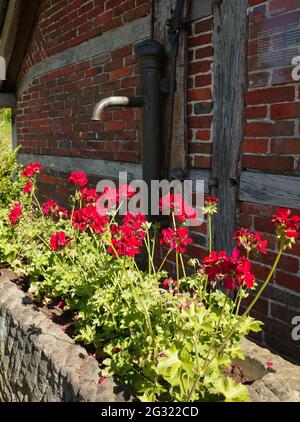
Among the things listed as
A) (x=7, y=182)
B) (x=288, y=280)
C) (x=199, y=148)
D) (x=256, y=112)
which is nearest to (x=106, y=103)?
(x=199, y=148)

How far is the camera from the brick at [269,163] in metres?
2.21

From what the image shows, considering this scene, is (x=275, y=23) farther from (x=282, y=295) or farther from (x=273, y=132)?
(x=282, y=295)

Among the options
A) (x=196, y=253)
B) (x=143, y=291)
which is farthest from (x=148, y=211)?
(x=143, y=291)

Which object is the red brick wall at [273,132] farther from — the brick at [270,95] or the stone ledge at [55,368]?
the stone ledge at [55,368]

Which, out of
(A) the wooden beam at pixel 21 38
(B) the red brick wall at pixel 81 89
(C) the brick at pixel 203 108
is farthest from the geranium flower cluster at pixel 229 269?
(A) the wooden beam at pixel 21 38

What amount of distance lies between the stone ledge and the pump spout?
45.8 inches

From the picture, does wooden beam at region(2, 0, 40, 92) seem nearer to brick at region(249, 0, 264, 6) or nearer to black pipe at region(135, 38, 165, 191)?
black pipe at region(135, 38, 165, 191)

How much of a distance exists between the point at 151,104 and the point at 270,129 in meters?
1.01

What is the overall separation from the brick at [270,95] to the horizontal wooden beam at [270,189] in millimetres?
395

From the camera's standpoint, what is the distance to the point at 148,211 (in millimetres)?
3225

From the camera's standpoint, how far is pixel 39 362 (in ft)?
6.22

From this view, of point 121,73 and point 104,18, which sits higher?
point 104,18

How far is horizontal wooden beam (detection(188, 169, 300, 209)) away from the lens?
218cm

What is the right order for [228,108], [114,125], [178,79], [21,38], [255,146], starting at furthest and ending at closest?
1. [21,38]
2. [114,125]
3. [178,79]
4. [228,108]
5. [255,146]
